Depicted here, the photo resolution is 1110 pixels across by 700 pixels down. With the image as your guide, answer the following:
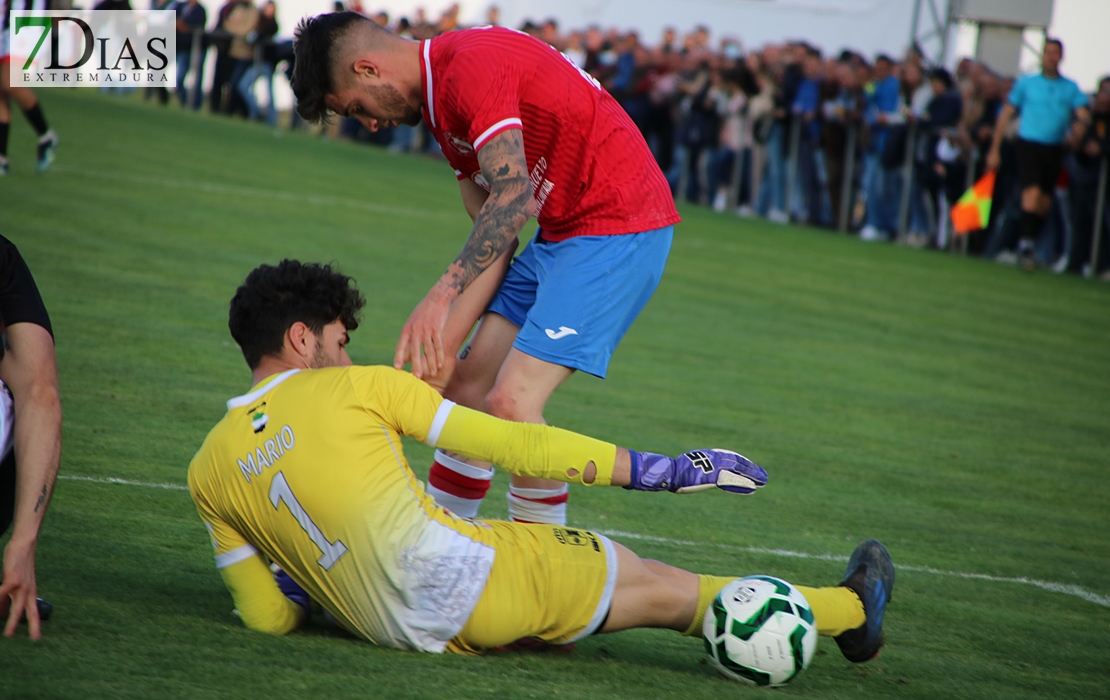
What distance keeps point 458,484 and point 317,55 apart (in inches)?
62.8

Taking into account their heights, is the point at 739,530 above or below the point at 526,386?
below

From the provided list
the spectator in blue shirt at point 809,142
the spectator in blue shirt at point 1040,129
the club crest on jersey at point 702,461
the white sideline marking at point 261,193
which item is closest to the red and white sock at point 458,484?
the club crest on jersey at point 702,461

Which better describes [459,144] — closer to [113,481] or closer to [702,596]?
[702,596]

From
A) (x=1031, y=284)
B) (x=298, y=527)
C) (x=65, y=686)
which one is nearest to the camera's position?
(x=65, y=686)

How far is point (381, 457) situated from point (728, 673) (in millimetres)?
1212

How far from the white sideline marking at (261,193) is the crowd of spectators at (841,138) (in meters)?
3.84

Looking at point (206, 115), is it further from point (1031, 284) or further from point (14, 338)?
point (14, 338)

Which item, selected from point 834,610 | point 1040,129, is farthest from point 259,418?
point 1040,129

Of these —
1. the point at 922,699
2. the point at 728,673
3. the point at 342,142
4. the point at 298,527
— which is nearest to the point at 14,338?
the point at 298,527

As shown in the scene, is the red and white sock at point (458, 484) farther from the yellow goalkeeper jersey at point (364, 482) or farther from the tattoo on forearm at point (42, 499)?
the tattoo on forearm at point (42, 499)

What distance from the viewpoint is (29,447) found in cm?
327

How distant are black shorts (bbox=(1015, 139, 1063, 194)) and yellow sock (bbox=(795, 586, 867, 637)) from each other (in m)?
13.2

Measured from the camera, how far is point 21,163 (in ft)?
43.2

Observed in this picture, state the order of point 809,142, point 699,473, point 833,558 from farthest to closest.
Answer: point 809,142 → point 833,558 → point 699,473
